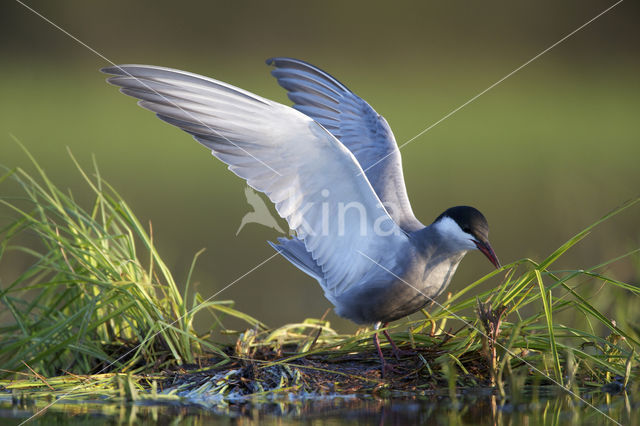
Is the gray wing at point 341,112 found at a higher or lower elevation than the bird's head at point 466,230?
higher

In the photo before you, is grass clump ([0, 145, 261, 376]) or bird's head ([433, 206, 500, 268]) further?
bird's head ([433, 206, 500, 268])

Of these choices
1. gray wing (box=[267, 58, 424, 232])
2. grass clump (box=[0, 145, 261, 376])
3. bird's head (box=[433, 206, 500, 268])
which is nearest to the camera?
grass clump (box=[0, 145, 261, 376])

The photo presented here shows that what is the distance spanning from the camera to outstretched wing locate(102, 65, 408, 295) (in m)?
4.16

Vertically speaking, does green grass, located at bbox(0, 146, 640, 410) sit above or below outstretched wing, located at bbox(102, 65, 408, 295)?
below

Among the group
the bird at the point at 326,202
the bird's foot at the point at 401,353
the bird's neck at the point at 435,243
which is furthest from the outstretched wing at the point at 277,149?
the bird's foot at the point at 401,353

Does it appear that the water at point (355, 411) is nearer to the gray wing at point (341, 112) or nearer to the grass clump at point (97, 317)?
the grass clump at point (97, 317)

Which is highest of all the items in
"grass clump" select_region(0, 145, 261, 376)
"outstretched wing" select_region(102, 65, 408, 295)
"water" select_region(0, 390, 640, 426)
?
"outstretched wing" select_region(102, 65, 408, 295)

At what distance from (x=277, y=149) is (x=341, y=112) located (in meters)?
1.68

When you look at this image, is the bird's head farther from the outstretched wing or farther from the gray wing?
the gray wing

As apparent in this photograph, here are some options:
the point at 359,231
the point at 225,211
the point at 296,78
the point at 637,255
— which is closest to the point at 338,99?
the point at 296,78

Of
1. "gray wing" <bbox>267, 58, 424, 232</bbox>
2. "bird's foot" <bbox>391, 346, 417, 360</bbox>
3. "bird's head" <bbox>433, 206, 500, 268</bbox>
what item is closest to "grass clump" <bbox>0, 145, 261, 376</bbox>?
"bird's foot" <bbox>391, 346, 417, 360</bbox>

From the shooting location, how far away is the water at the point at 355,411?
339 centimetres

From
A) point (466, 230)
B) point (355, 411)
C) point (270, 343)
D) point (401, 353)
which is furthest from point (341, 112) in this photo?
point (355, 411)

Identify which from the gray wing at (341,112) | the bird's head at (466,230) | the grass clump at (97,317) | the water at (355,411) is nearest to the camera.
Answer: the water at (355,411)
